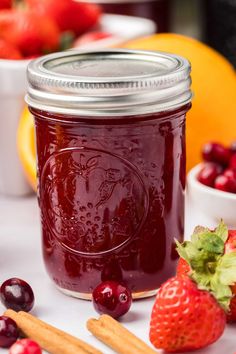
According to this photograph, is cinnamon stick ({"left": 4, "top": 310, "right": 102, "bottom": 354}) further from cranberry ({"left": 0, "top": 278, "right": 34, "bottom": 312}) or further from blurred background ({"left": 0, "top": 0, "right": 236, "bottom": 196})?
blurred background ({"left": 0, "top": 0, "right": 236, "bottom": 196})

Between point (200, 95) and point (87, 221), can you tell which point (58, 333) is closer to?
point (87, 221)

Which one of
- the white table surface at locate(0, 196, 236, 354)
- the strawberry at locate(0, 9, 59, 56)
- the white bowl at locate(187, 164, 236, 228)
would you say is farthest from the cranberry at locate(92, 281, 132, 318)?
the strawberry at locate(0, 9, 59, 56)

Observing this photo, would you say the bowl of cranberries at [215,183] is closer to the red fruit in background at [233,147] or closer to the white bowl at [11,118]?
the red fruit in background at [233,147]

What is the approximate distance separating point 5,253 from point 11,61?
1.19ft

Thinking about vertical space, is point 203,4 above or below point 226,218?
below

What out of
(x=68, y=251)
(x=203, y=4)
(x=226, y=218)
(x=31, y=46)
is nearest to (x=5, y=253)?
(x=68, y=251)

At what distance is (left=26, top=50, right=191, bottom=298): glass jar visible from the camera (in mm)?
1030

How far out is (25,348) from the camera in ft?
3.10

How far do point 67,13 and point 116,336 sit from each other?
0.87 meters

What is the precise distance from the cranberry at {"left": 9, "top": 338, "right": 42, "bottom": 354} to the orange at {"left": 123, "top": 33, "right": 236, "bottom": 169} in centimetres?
64

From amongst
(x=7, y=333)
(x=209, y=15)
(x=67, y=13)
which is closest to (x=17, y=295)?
(x=7, y=333)

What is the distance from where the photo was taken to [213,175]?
4.41ft

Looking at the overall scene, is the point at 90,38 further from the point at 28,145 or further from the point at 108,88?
the point at 108,88

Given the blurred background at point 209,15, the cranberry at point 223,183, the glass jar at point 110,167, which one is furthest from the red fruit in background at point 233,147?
the blurred background at point 209,15
